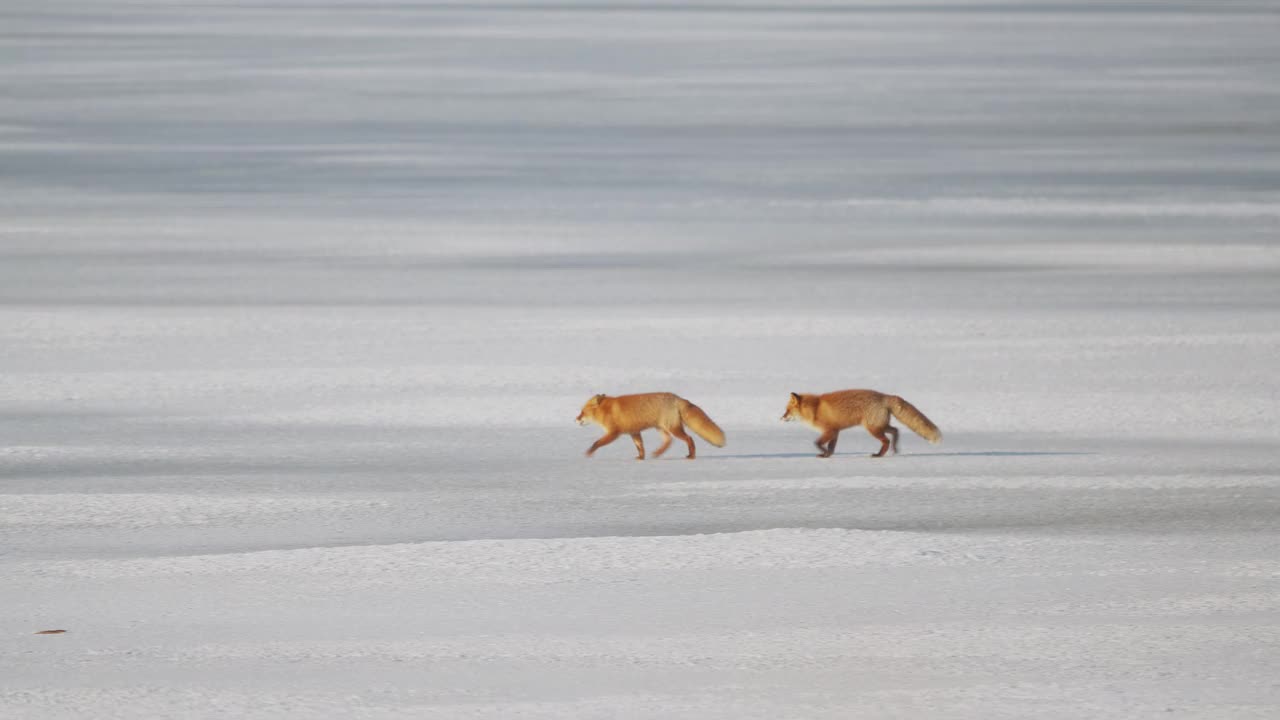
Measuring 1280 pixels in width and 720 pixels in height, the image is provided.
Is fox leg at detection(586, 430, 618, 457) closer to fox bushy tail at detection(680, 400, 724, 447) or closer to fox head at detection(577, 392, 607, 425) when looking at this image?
fox head at detection(577, 392, 607, 425)

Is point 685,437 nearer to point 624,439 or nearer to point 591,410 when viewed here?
point 591,410

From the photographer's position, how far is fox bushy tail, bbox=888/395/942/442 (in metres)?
6.44

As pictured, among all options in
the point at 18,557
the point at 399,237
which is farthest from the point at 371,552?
the point at 399,237

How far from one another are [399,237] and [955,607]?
783cm

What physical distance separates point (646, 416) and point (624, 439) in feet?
1.99

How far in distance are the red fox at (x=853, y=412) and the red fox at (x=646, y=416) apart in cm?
23

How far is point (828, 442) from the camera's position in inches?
260

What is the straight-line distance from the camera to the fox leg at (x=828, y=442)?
6507 mm

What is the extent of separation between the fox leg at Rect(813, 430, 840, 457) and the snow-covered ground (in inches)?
2.3

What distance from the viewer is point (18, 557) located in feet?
17.7

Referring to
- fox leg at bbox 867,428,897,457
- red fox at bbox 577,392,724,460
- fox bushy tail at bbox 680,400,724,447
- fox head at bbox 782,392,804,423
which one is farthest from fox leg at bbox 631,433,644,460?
fox leg at bbox 867,428,897,457

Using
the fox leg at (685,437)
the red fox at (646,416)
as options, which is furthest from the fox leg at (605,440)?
the fox leg at (685,437)

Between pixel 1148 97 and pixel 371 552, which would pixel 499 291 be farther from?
pixel 1148 97

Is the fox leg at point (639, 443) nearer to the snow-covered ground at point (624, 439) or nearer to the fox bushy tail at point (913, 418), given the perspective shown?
the snow-covered ground at point (624, 439)
